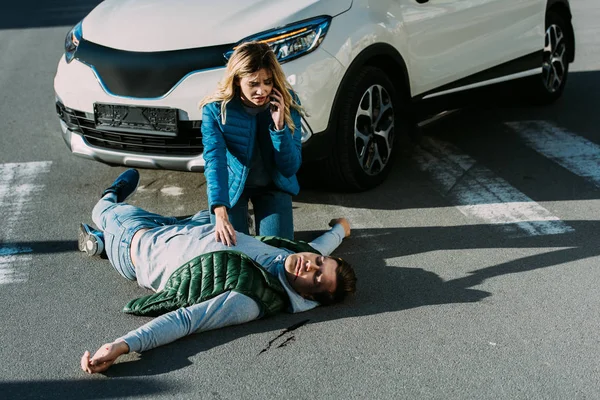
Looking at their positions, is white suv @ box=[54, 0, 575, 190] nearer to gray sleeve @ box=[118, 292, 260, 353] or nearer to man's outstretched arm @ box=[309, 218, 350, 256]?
man's outstretched arm @ box=[309, 218, 350, 256]

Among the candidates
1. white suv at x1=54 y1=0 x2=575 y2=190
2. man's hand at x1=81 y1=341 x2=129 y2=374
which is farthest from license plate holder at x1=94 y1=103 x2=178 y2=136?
man's hand at x1=81 y1=341 x2=129 y2=374

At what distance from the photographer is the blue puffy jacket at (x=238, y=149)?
207 inches

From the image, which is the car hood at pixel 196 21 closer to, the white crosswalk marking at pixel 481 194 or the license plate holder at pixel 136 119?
the license plate holder at pixel 136 119

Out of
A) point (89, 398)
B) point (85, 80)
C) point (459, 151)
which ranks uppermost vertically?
point (85, 80)

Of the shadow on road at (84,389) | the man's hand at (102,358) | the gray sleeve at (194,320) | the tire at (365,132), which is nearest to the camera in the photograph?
the shadow on road at (84,389)

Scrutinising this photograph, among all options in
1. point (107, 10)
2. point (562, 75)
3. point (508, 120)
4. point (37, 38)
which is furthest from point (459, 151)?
point (37, 38)

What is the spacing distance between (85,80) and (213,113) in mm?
1459

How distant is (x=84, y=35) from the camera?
22.0 feet

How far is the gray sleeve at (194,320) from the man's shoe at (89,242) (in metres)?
1.20

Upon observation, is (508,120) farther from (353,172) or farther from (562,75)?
(353,172)

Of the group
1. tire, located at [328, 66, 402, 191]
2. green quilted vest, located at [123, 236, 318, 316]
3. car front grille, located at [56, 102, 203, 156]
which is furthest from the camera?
tire, located at [328, 66, 402, 191]

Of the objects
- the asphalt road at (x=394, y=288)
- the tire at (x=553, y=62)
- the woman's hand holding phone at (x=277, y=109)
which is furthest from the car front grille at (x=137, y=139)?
the tire at (x=553, y=62)

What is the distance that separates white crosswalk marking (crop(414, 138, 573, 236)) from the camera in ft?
20.3

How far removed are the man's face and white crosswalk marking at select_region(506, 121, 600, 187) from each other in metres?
2.80
